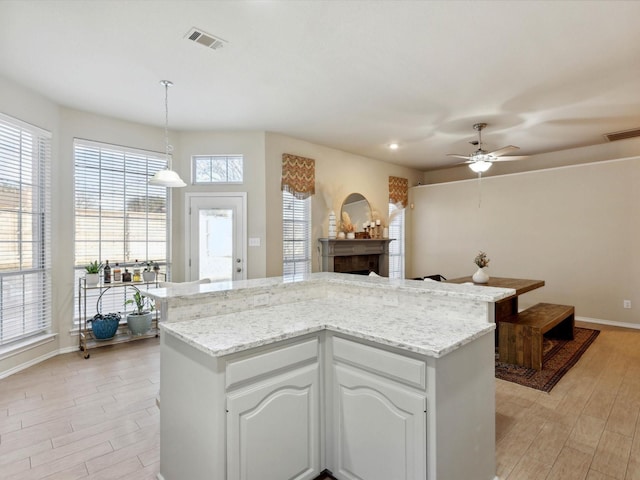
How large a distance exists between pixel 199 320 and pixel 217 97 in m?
2.75

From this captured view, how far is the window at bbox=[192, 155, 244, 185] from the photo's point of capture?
499 cm

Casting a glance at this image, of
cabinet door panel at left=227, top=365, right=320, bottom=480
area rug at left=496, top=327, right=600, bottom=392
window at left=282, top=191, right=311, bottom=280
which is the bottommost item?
area rug at left=496, top=327, right=600, bottom=392

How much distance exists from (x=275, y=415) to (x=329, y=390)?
0.34m

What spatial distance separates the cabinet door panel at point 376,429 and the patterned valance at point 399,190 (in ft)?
18.6

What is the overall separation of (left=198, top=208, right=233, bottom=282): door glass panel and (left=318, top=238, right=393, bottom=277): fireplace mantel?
1.54 m

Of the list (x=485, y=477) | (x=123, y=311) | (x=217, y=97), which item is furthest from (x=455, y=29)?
(x=123, y=311)

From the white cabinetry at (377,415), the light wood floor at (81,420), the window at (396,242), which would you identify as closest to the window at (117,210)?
the light wood floor at (81,420)

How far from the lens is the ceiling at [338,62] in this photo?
2.36 metres

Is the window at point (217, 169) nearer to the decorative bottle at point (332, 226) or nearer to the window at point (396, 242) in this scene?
the decorative bottle at point (332, 226)

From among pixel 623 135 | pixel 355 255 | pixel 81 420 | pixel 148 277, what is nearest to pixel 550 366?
pixel 355 255

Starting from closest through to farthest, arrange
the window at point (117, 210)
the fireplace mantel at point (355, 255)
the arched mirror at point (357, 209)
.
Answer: the window at point (117, 210) → the fireplace mantel at point (355, 255) → the arched mirror at point (357, 209)

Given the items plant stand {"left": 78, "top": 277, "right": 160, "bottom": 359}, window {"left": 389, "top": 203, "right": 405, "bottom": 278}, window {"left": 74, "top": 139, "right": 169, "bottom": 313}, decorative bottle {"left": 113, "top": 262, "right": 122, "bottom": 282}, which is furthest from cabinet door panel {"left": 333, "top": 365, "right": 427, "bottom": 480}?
window {"left": 389, "top": 203, "right": 405, "bottom": 278}

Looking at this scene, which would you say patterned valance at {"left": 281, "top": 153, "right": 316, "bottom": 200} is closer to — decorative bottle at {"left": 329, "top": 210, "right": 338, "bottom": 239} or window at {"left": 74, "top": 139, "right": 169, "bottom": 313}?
decorative bottle at {"left": 329, "top": 210, "right": 338, "bottom": 239}

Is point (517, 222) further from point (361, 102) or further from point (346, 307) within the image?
point (346, 307)
